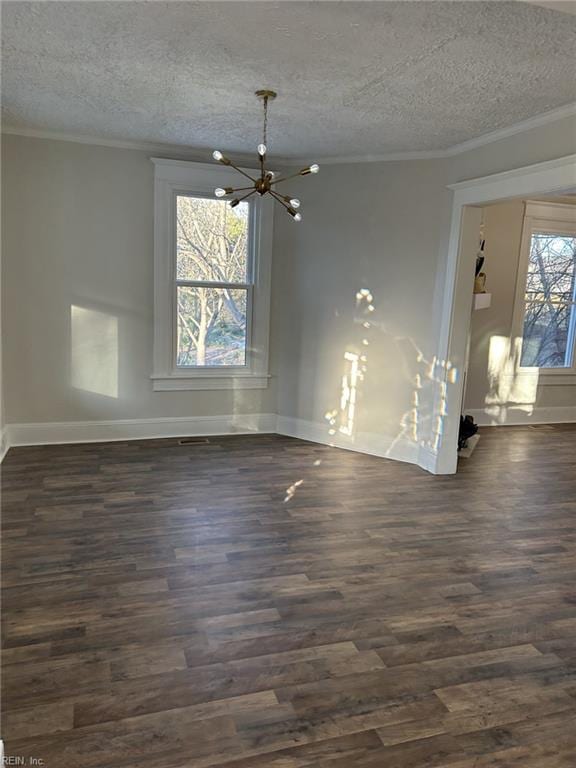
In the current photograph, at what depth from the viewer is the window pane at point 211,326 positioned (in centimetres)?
543

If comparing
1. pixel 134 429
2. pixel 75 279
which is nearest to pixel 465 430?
pixel 134 429

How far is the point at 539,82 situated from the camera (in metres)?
3.02

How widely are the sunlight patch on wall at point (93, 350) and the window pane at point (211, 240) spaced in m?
0.84

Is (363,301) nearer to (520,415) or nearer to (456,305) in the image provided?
(456,305)

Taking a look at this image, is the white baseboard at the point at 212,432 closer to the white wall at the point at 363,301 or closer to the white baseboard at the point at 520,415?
the white wall at the point at 363,301

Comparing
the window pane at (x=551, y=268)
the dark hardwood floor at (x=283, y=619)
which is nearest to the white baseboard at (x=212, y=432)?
the dark hardwood floor at (x=283, y=619)

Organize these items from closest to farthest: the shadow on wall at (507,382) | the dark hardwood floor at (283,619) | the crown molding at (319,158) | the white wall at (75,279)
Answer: the dark hardwood floor at (283,619) < the crown molding at (319,158) < the white wall at (75,279) < the shadow on wall at (507,382)

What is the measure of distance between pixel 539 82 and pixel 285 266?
9.72ft

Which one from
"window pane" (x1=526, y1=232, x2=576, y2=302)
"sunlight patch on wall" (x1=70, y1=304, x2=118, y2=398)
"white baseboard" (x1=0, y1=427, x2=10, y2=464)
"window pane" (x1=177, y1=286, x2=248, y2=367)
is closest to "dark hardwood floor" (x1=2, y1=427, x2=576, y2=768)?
"white baseboard" (x1=0, y1=427, x2=10, y2=464)

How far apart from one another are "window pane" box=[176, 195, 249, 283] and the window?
3279mm

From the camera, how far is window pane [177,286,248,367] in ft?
17.8

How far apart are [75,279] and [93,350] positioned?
0.65m

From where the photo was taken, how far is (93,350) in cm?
514

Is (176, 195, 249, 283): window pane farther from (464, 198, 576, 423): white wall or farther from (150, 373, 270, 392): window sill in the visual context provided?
(464, 198, 576, 423): white wall
